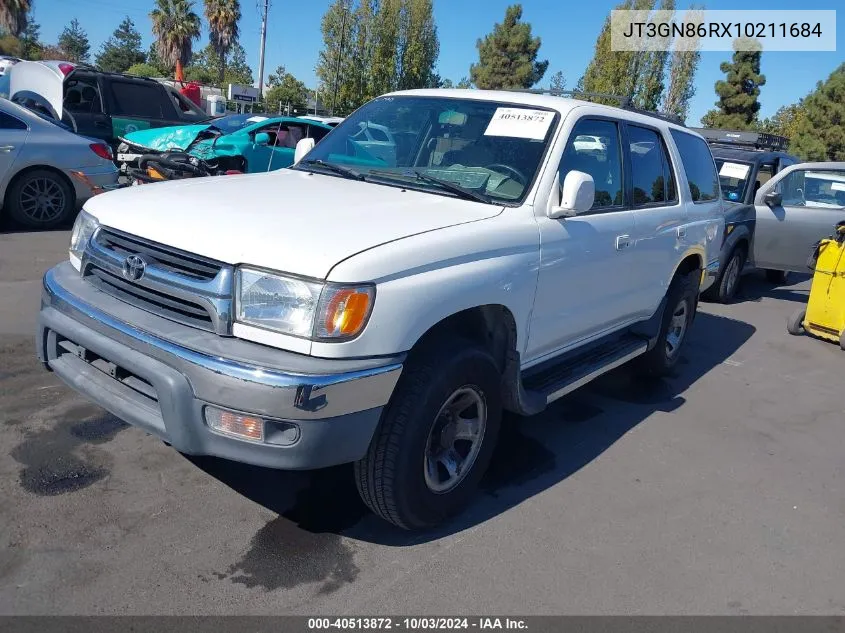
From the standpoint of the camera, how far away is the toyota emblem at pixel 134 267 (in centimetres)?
298

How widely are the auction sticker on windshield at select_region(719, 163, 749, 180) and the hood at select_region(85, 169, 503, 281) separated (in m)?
7.16

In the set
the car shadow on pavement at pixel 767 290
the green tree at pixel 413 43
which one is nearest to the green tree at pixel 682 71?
the green tree at pixel 413 43

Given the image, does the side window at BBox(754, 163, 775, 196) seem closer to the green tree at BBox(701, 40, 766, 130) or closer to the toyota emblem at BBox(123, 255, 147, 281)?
the toyota emblem at BBox(123, 255, 147, 281)

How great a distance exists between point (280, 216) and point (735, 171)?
26.4ft

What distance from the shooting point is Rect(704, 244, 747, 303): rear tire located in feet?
29.0

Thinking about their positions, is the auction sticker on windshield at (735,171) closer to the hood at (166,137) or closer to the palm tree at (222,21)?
the hood at (166,137)

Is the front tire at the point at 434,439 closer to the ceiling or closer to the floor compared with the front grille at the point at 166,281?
closer to the floor

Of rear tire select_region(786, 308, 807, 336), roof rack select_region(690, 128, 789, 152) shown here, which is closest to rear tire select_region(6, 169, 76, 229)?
rear tire select_region(786, 308, 807, 336)

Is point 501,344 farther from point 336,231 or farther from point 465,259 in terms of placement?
point 336,231

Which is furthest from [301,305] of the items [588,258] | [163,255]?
[588,258]

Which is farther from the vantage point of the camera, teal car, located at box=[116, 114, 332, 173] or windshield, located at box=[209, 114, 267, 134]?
windshield, located at box=[209, 114, 267, 134]

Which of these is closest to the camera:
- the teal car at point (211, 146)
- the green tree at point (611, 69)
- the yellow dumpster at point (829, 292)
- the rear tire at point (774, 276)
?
the yellow dumpster at point (829, 292)

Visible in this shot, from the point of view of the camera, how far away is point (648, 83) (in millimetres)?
32531

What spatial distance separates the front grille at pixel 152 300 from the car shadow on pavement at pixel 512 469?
1.03 meters
